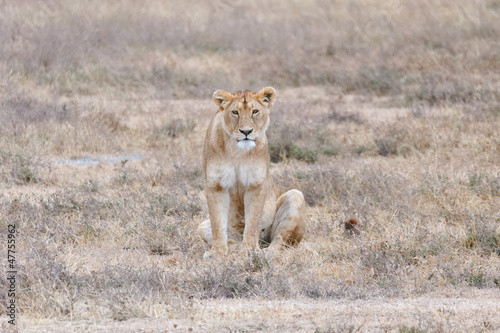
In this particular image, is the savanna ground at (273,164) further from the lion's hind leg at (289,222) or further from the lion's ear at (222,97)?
the lion's ear at (222,97)

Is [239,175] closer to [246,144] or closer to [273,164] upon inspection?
[246,144]

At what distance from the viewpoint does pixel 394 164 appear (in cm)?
1047

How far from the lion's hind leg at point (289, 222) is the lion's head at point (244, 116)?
0.70 metres

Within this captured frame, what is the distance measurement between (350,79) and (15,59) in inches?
260

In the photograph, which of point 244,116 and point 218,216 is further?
point 218,216

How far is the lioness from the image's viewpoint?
640 cm

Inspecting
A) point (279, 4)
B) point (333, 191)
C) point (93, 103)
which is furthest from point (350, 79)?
point (279, 4)

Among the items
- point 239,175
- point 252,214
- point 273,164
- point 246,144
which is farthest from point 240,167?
point 273,164

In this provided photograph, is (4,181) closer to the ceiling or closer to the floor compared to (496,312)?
closer to the floor

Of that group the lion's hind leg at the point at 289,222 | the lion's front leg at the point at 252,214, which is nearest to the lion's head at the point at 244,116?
the lion's front leg at the point at 252,214

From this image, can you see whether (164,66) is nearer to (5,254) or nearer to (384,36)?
(384,36)

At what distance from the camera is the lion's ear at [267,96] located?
6.58 meters

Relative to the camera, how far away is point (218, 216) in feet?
21.5

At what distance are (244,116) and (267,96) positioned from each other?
1.31 feet
